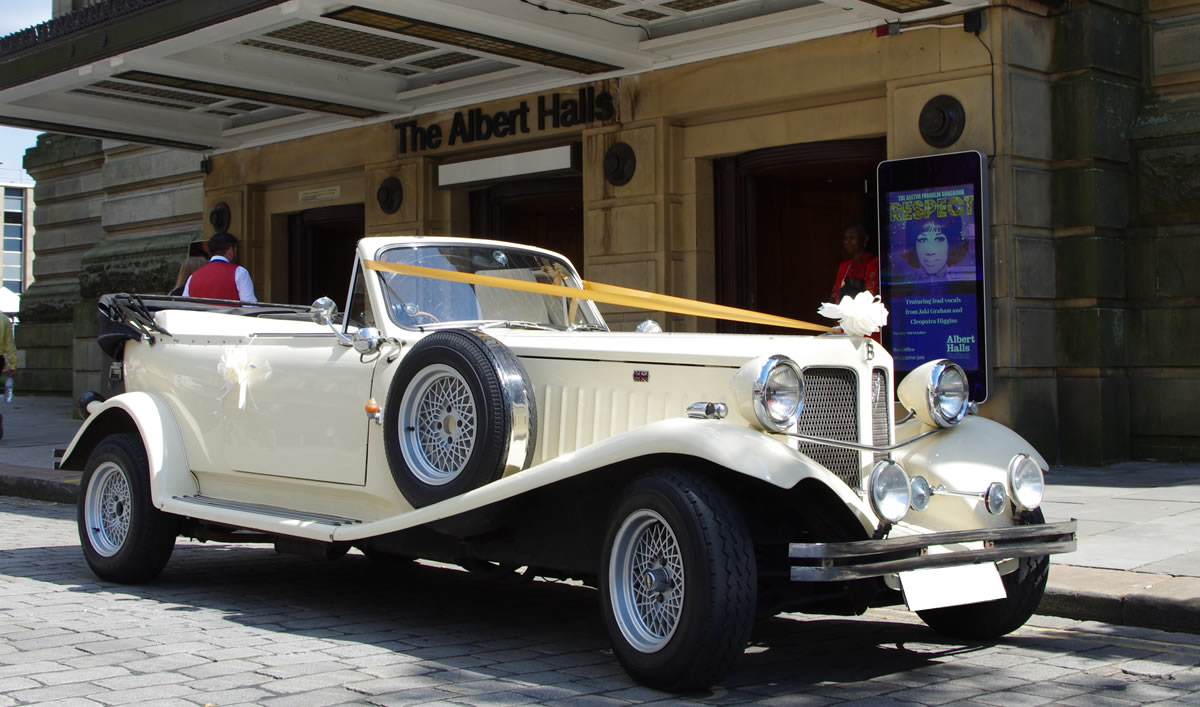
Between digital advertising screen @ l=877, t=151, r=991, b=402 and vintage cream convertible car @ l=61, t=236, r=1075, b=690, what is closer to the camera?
vintage cream convertible car @ l=61, t=236, r=1075, b=690

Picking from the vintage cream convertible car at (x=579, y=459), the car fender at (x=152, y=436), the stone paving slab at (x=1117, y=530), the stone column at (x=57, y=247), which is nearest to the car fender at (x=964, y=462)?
the vintage cream convertible car at (x=579, y=459)

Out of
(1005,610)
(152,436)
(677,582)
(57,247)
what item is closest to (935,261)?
(1005,610)

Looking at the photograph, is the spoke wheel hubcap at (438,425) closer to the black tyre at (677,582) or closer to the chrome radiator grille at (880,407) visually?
the black tyre at (677,582)

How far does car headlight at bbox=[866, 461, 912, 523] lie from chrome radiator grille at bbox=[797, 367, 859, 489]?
347 mm

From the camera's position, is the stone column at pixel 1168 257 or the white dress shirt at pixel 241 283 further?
the stone column at pixel 1168 257

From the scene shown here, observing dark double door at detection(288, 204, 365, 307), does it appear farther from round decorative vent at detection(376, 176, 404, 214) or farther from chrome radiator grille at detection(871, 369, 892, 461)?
chrome radiator grille at detection(871, 369, 892, 461)

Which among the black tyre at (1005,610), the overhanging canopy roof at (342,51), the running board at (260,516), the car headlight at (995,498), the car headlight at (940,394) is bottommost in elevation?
the black tyre at (1005,610)

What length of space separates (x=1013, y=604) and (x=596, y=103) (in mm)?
8547

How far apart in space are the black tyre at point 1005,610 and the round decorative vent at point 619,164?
7.73m

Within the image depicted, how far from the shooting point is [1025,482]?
4.90 meters

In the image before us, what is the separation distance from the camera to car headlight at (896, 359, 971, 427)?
17.1ft

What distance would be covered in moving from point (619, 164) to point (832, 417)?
800 centimetres

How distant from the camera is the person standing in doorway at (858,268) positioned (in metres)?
10.6

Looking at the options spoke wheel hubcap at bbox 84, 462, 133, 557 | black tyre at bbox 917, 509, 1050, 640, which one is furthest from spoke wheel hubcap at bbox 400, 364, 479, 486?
spoke wheel hubcap at bbox 84, 462, 133, 557
